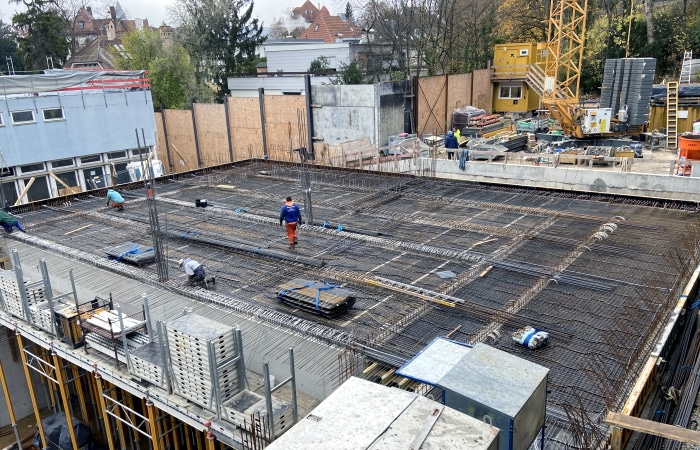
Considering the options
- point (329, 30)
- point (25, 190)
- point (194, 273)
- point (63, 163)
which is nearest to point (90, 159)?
point (63, 163)

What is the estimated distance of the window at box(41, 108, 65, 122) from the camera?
23719mm

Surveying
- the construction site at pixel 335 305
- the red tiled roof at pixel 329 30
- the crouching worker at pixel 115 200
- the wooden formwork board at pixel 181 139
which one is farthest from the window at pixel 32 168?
the red tiled roof at pixel 329 30

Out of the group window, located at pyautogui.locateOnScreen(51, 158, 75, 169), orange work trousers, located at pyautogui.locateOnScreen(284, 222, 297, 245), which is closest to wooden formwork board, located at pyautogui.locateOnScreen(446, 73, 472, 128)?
window, located at pyautogui.locateOnScreen(51, 158, 75, 169)

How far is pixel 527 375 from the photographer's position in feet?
19.0

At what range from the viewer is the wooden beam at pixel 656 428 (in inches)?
223

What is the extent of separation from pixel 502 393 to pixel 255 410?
139 inches

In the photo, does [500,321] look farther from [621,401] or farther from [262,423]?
[262,423]

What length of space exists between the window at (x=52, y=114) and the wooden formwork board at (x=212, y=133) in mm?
10177

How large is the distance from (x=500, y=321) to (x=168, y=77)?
120 ft

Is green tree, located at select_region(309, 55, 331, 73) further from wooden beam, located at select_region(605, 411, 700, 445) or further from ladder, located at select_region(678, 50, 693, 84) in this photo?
wooden beam, located at select_region(605, 411, 700, 445)

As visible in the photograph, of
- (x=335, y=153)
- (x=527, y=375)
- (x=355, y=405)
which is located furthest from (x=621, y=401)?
(x=335, y=153)

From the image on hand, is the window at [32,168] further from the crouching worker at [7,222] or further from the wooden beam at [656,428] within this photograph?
the wooden beam at [656,428]

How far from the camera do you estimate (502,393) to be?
555 cm

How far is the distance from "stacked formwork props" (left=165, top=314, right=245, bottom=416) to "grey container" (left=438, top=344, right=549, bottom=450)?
3237 mm
